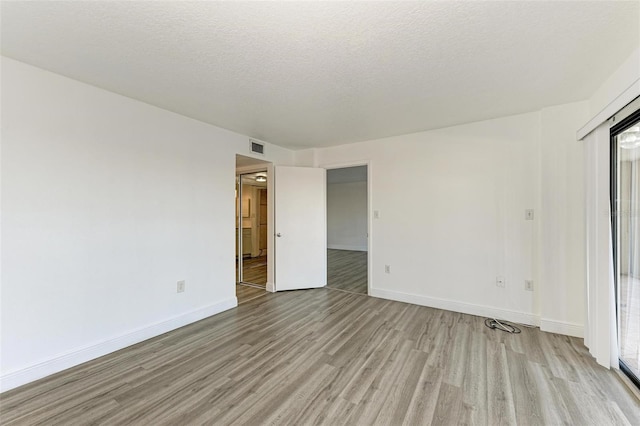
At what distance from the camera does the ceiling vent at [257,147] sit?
3.80m

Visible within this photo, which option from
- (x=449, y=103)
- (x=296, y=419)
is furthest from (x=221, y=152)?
(x=296, y=419)

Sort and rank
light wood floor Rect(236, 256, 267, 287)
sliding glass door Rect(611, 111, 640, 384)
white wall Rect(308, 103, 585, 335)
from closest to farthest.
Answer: sliding glass door Rect(611, 111, 640, 384) → white wall Rect(308, 103, 585, 335) → light wood floor Rect(236, 256, 267, 287)

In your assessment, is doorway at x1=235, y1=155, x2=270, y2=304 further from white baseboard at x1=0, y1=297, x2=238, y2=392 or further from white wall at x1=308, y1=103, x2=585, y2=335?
white wall at x1=308, y1=103, x2=585, y2=335

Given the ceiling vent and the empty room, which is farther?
the ceiling vent

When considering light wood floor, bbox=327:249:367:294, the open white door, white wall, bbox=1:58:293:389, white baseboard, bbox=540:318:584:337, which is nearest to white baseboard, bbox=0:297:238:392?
white wall, bbox=1:58:293:389

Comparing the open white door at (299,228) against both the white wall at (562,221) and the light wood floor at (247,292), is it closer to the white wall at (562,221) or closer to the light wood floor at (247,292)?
the light wood floor at (247,292)

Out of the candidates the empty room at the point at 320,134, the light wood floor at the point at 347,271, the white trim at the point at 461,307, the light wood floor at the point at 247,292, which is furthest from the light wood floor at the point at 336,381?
the light wood floor at the point at 347,271

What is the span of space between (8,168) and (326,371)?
9.20ft

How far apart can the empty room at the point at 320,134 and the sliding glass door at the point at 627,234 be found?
2 centimetres

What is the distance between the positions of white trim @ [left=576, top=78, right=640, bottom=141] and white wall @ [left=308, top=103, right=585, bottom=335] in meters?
0.47

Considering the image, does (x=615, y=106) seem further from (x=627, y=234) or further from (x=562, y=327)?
(x=562, y=327)

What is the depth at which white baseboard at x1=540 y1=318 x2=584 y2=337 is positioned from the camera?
2.58 meters

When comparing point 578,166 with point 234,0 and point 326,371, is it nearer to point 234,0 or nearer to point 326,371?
point 326,371

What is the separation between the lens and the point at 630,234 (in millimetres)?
1897
